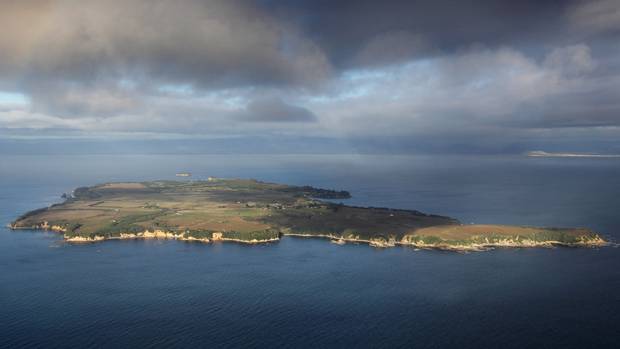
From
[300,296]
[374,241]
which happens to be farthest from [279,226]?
[300,296]

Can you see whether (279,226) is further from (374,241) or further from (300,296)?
(300,296)

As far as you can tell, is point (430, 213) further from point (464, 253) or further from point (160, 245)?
point (160, 245)

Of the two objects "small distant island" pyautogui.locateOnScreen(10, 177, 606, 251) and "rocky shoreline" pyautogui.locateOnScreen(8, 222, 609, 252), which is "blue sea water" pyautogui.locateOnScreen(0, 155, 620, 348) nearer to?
"rocky shoreline" pyautogui.locateOnScreen(8, 222, 609, 252)

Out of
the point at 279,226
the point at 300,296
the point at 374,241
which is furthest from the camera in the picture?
the point at 279,226

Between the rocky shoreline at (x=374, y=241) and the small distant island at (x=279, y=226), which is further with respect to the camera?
the small distant island at (x=279, y=226)

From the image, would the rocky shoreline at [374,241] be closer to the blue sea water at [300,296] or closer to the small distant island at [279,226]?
the small distant island at [279,226]

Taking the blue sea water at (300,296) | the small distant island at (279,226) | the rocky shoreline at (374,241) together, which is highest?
the small distant island at (279,226)

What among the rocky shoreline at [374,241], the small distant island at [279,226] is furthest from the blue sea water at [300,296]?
the small distant island at [279,226]

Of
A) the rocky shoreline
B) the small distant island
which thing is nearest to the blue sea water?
the rocky shoreline
